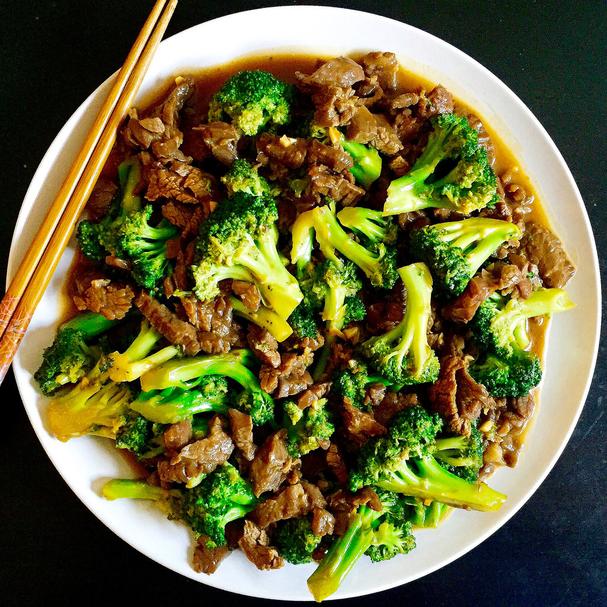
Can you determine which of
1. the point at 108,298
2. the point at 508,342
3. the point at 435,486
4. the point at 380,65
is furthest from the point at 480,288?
the point at 108,298

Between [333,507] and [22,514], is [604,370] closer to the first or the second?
[333,507]

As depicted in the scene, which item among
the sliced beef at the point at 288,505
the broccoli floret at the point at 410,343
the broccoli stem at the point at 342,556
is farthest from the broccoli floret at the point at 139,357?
the broccoli stem at the point at 342,556

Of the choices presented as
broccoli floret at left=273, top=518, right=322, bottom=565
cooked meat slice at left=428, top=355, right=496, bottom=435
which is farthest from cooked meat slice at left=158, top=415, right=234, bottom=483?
cooked meat slice at left=428, top=355, right=496, bottom=435

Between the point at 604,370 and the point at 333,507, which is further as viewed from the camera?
the point at 604,370

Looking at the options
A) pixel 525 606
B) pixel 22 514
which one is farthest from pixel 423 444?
pixel 22 514

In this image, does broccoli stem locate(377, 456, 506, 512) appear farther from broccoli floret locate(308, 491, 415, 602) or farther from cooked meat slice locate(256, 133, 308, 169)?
cooked meat slice locate(256, 133, 308, 169)

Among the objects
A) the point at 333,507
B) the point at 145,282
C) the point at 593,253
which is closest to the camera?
the point at 145,282

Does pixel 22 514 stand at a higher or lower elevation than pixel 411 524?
lower
